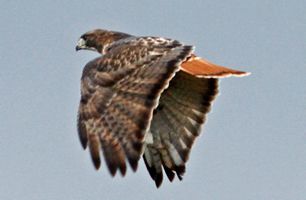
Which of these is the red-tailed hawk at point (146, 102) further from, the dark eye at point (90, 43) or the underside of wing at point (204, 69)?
the dark eye at point (90, 43)

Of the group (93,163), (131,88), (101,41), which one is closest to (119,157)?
(93,163)

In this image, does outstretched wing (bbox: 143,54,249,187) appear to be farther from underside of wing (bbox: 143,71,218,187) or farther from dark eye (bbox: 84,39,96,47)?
dark eye (bbox: 84,39,96,47)

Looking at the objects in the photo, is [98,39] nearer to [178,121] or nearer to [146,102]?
[178,121]

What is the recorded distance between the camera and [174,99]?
1064 centimetres

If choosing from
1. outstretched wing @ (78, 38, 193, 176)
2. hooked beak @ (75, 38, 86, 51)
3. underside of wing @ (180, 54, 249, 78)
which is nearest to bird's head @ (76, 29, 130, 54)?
hooked beak @ (75, 38, 86, 51)

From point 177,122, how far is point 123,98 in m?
1.75

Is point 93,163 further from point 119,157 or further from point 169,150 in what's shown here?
point 169,150

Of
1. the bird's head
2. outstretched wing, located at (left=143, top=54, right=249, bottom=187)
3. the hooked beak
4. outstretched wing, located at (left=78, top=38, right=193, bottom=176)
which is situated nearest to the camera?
outstretched wing, located at (left=78, top=38, right=193, bottom=176)

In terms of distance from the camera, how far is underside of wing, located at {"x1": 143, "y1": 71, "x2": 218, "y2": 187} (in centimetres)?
1051

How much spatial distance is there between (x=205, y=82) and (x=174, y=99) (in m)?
0.53

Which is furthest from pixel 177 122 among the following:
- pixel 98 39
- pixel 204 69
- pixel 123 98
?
pixel 98 39

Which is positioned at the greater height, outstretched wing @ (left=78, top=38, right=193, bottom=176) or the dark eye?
outstretched wing @ (left=78, top=38, right=193, bottom=176)

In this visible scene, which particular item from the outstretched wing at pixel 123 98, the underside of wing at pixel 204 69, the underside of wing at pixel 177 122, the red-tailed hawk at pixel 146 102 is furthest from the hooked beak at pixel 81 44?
the underside of wing at pixel 204 69

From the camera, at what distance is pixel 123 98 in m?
9.16
